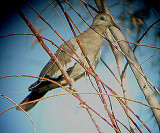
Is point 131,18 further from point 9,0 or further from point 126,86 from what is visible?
point 9,0

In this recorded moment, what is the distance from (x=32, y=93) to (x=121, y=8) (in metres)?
1.36

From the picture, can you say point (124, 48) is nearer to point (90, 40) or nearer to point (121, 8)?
point (121, 8)

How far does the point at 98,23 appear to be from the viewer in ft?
6.63

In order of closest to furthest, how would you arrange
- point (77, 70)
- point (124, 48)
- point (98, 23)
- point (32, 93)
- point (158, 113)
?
point (158, 113) < point (124, 48) < point (32, 93) < point (77, 70) < point (98, 23)

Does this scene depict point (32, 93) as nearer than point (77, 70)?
Yes

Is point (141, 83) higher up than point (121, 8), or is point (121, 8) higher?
point (121, 8)

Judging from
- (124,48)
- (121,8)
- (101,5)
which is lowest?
A: (124,48)

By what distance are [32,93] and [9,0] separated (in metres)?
1.09

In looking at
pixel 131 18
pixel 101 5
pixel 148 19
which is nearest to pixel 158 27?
pixel 148 19

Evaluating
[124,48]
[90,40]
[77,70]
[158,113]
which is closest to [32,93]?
[77,70]

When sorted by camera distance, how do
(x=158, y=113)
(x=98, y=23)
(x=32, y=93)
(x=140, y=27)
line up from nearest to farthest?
(x=158, y=113) < (x=140, y=27) < (x=32, y=93) < (x=98, y=23)

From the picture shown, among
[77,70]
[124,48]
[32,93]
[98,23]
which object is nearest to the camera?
[124,48]

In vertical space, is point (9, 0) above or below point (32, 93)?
above

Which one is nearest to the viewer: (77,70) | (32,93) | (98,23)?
(32,93)
